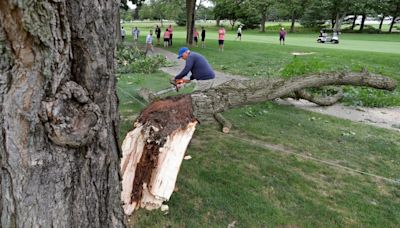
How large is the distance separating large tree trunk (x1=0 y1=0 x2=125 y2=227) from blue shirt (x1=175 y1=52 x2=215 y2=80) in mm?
4781

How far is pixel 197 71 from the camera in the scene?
6973mm

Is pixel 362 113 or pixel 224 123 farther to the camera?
pixel 362 113

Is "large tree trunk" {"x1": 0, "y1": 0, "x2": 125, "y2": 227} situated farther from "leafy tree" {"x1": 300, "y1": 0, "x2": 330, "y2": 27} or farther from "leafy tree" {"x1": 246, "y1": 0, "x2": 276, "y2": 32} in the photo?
"leafy tree" {"x1": 300, "y1": 0, "x2": 330, "y2": 27}

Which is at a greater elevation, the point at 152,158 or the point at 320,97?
the point at 152,158

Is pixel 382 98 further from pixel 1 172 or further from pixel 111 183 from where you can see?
pixel 1 172

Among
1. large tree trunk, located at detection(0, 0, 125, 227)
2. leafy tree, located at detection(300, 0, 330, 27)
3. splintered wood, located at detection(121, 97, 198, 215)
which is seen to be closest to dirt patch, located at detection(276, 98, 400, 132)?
splintered wood, located at detection(121, 97, 198, 215)

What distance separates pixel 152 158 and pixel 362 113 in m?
6.12

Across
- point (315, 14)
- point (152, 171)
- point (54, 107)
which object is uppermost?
point (315, 14)

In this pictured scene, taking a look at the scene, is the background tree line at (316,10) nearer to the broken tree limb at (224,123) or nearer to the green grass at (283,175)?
the green grass at (283,175)

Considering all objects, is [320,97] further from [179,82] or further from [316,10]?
[316,10]

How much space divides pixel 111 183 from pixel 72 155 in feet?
1.22

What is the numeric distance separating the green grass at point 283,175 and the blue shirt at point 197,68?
0.94 m

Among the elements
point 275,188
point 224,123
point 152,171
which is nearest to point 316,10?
point 224,123

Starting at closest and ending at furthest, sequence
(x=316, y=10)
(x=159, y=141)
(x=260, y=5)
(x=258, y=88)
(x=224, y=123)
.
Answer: (x=159, y=141) → (x=258, y=88) → (x=224, y=123) → (x=260, y=5) → (x=316, y=10)
